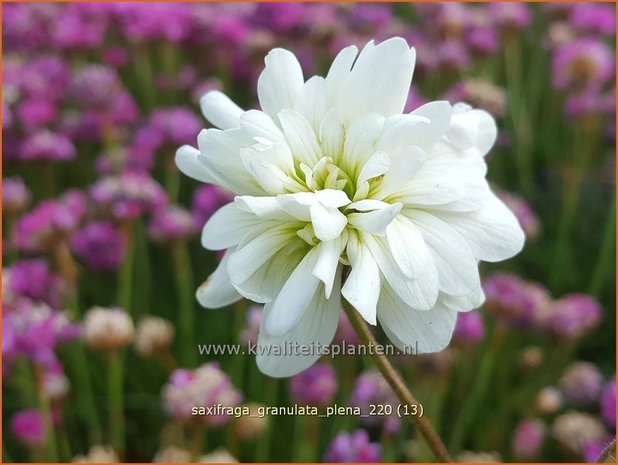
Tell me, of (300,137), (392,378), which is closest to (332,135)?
(300,137)

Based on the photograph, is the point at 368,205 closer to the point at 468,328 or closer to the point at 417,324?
the point at 417,324

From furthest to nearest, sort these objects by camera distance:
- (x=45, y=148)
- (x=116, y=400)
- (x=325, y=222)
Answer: (x=45, y=148)
(x=116, y=400)
(x=325, y=222)

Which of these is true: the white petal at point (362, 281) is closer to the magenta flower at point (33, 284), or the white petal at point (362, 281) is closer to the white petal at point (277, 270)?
the white petal at point (277, 270)

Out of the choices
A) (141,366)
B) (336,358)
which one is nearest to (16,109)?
(141,366)

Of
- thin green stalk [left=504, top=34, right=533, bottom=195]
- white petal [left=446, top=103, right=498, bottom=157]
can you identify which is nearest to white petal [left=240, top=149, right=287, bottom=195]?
white petal [left=446, top=103, right=498, bottom=157]

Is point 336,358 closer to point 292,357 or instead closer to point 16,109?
point 292,357

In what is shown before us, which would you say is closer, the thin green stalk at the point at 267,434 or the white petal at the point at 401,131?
the white petal at the point at 401,131

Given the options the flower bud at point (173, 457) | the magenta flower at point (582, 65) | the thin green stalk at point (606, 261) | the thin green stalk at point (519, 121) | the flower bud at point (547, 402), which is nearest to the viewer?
the flower bud at point (173, 457)

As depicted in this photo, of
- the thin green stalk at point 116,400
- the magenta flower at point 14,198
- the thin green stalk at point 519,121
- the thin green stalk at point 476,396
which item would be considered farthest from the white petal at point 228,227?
the thin green stalk at point 519,121
